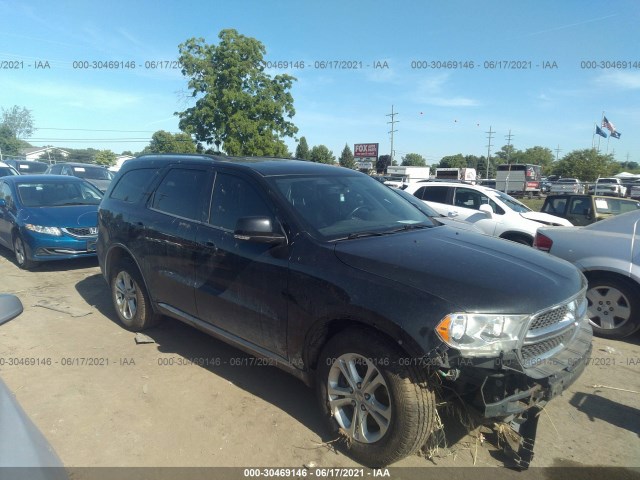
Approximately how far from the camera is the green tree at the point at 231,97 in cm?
2644

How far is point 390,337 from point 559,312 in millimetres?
1088

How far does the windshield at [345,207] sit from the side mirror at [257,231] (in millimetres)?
255

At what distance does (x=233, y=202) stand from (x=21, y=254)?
243 inches

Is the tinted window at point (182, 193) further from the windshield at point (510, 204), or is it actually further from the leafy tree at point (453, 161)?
the leafy tree at point (453, 161)

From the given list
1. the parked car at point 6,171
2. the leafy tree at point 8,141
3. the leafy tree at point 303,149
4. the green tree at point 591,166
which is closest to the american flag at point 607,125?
the green tree at point 591,166

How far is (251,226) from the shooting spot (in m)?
3.04

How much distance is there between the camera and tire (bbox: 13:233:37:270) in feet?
25.0

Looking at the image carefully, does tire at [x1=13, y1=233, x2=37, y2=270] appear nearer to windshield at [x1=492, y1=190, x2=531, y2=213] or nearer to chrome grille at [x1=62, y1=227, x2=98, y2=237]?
chrome grille at [x1=62, y1=227, x2=98, y2=237]

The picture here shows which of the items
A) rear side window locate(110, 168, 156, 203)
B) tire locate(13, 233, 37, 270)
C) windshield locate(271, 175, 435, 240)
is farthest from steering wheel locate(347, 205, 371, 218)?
tire locate(13, 233, 37, 270)

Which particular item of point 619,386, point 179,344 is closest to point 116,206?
point 179,344

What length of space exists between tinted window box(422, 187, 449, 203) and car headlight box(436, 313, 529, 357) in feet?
27.4

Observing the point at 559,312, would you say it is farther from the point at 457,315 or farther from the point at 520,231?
the point at 520,231

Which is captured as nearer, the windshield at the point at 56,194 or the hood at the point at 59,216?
the hood at the point at 59,216

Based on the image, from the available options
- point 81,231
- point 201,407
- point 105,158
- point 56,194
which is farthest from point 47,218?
point 105,158
